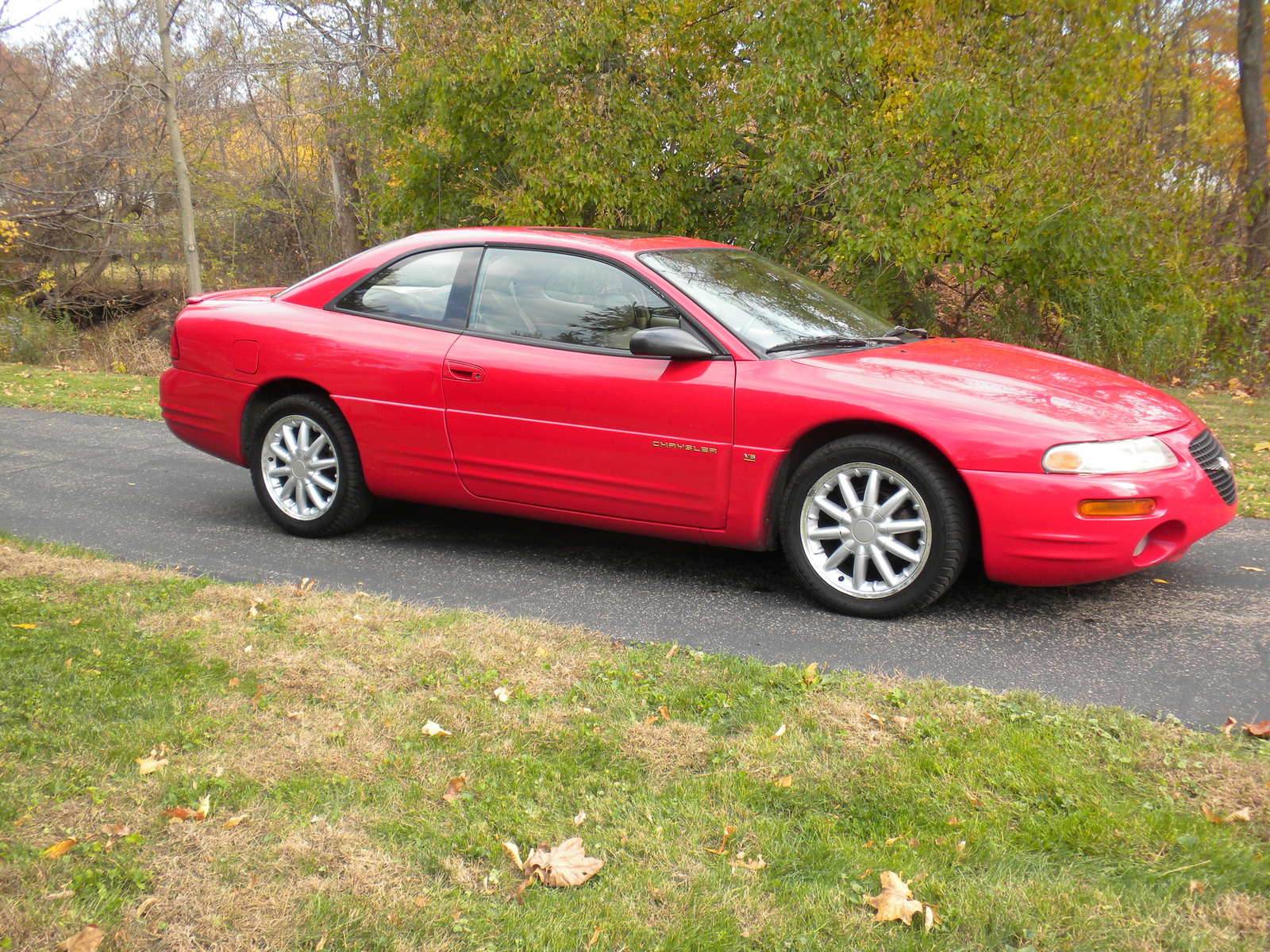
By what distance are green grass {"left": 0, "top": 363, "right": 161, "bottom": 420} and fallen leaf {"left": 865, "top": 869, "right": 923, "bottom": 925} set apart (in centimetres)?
882

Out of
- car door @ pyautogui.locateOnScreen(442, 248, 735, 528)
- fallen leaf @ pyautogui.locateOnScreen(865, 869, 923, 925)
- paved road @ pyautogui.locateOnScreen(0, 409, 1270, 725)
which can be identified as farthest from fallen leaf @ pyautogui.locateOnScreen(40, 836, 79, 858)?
car door @ pyautogui.locateOnScreen(442, 248, 735, 528)

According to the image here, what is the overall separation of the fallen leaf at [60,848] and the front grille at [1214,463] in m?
4.01

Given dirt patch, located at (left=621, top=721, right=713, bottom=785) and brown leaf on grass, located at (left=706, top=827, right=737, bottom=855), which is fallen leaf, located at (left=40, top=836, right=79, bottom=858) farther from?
brown leaf on grass, located at (left=706, top=827, right=737, bottom=855)

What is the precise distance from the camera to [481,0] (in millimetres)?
12102

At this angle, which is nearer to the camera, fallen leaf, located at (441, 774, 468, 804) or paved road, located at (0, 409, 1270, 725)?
fallen leaf, located at (441, 774, 468, 804)

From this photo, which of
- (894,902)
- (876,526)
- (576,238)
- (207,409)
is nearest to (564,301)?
(576,238)

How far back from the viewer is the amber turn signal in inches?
154

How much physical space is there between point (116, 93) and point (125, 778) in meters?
20.9

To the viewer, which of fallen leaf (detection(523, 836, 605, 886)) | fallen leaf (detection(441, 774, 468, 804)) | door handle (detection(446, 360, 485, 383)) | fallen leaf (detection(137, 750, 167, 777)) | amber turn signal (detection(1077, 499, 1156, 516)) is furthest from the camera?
door handle (detection(446, 360, 485, 383))

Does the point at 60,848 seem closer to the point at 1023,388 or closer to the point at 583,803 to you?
the point at 583,803

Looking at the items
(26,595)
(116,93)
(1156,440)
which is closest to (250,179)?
(116,93)

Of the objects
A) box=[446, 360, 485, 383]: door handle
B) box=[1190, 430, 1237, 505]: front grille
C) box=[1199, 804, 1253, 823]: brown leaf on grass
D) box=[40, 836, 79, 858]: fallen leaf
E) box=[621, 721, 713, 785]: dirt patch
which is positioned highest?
box=[446, 360, 485, 383]: door handle

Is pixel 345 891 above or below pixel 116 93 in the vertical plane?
below

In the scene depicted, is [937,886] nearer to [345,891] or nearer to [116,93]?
[345,891]
